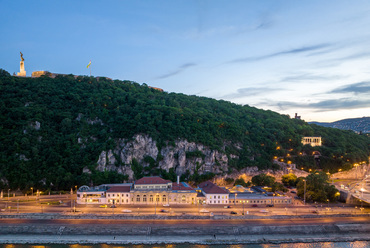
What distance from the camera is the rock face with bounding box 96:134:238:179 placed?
63.5 metres

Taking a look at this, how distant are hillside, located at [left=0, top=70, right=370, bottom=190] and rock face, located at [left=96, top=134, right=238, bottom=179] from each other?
0.76 feet

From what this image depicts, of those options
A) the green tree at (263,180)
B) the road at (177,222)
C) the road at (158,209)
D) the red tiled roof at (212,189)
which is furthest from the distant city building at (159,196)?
the green tree at (263,180)

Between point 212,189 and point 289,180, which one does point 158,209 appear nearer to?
point 212,189

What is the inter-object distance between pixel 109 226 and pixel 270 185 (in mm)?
38955

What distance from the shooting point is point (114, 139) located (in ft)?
220

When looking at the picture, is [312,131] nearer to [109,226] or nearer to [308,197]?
[308,197]

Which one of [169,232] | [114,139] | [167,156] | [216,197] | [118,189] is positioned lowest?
[169,232]

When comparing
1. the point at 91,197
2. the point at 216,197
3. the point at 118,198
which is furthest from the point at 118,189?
the point at 216,197

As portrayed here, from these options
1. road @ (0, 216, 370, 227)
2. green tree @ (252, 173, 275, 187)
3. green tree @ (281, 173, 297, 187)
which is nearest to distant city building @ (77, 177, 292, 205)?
road @ (0, 216, 370, 227)

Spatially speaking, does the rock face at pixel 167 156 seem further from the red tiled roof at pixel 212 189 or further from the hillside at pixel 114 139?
the red tiled roof at pixel 212 189

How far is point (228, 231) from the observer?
134ft

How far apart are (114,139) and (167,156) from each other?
45.5 feet

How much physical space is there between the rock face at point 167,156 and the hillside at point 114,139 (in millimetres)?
232

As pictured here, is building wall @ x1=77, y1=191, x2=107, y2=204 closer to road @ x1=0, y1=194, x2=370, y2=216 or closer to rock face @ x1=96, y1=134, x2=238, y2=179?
road @ x1=0, y1=194, x2=370, y2=216
